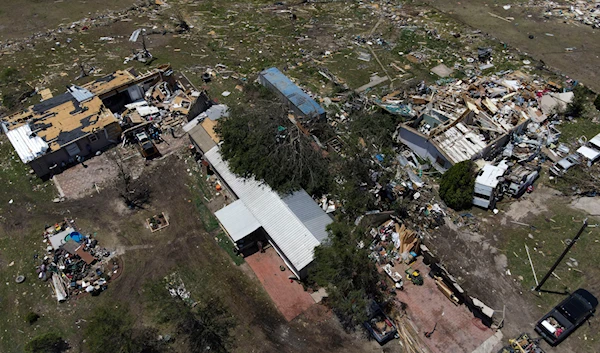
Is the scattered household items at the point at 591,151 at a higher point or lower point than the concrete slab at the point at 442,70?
lower

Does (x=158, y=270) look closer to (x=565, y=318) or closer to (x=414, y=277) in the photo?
(x=414, y=277)

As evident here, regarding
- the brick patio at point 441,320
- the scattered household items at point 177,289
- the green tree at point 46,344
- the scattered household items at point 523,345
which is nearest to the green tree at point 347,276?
the brick patio at point 441,320

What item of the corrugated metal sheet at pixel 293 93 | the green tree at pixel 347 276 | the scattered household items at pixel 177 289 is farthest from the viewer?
the corrugated metal sheet at pixel 293 93

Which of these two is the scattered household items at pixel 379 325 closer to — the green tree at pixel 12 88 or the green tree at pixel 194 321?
the green tree at pixel 194 321

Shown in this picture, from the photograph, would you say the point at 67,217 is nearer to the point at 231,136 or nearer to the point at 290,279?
the point at 231,136

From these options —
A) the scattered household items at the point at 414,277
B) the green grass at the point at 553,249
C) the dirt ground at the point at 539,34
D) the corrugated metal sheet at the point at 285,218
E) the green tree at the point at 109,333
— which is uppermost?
the dirt ground at the point at 539,34

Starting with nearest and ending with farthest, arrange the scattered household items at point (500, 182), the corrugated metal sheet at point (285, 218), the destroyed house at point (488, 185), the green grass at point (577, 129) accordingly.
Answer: the corrugated metal sheet at point (285, 218), the destroyed house at point (488, 185), the scattered household items at point (500, 182), the green grass at point (577, 129)

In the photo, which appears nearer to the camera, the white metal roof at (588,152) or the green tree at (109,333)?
the green tree at (109,333)

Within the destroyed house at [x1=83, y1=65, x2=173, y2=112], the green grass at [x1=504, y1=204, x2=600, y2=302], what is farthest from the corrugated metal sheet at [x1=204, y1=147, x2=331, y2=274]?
the destroyed house at [x1=83, y1=65, x2=173, y2=112]
